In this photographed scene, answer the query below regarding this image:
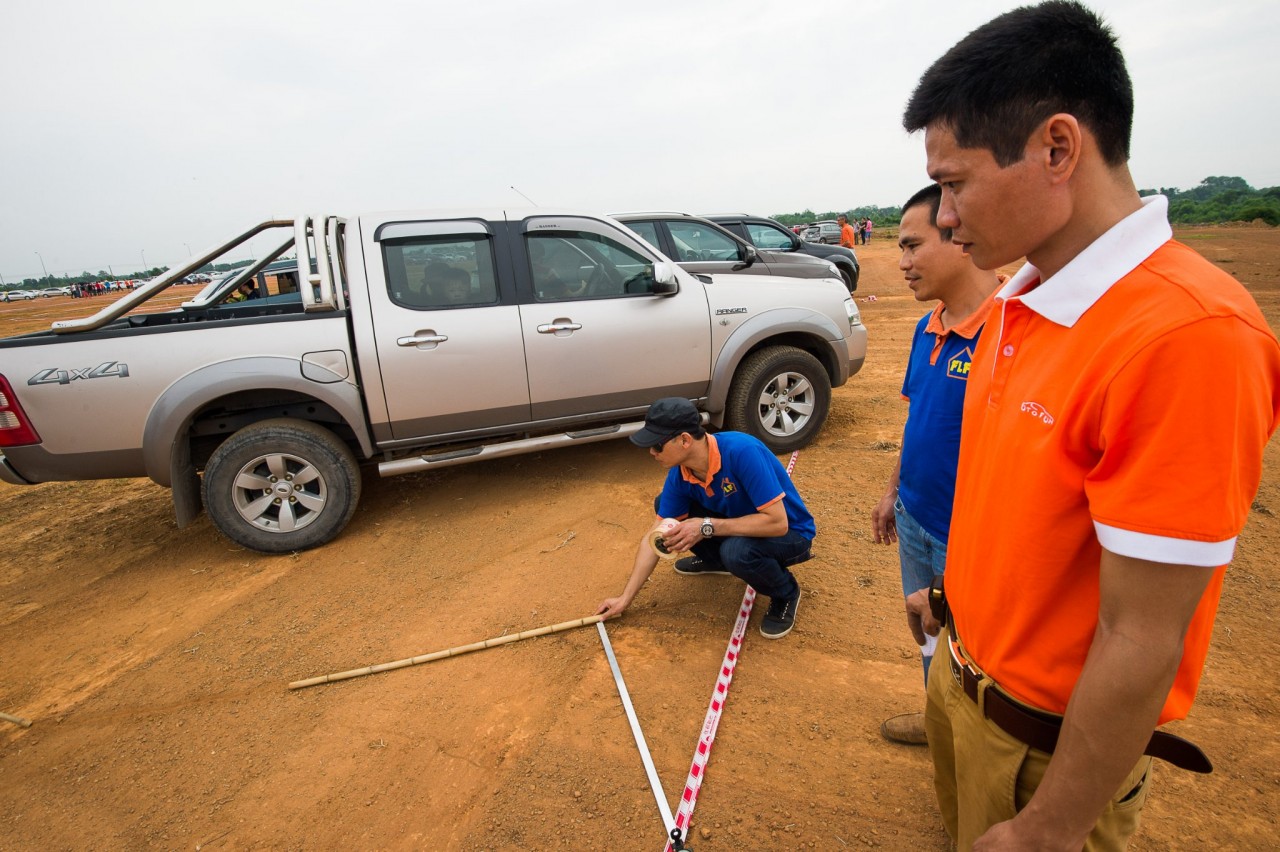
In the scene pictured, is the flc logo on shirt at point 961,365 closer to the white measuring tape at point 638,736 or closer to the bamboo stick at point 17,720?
the white measuring tape at point 638,736

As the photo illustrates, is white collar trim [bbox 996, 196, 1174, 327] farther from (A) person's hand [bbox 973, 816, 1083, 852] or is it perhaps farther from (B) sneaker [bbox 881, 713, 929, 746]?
(B) sneaker [bbox 881, 713, 929, 746]

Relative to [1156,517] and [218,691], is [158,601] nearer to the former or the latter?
[218,691]

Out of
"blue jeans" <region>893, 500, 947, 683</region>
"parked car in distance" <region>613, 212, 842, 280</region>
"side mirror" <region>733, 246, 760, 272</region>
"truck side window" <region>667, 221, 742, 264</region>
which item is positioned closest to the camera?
"blue jeans" <region>893, 500, 947, 683</region>

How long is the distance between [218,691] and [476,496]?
214 centimetres

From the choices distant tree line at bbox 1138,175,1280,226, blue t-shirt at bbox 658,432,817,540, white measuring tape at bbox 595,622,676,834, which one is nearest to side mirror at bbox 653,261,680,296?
blue t-shirt at bbox 658,432,817,540

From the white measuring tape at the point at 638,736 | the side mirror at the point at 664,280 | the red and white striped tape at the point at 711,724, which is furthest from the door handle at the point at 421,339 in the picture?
the red and white striped tape at the point at 711,724

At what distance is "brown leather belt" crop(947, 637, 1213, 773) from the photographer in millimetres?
1063

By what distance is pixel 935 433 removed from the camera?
79.5 inches

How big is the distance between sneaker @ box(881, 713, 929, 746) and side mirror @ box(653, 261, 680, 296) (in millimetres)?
3024

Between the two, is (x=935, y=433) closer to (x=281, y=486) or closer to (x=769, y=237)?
(x=281, y=486)

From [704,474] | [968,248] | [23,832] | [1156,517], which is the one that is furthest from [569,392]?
[1156,517]

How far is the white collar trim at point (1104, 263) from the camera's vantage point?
89 cm

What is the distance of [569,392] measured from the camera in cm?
448

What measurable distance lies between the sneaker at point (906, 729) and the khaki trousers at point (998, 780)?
107 cm
